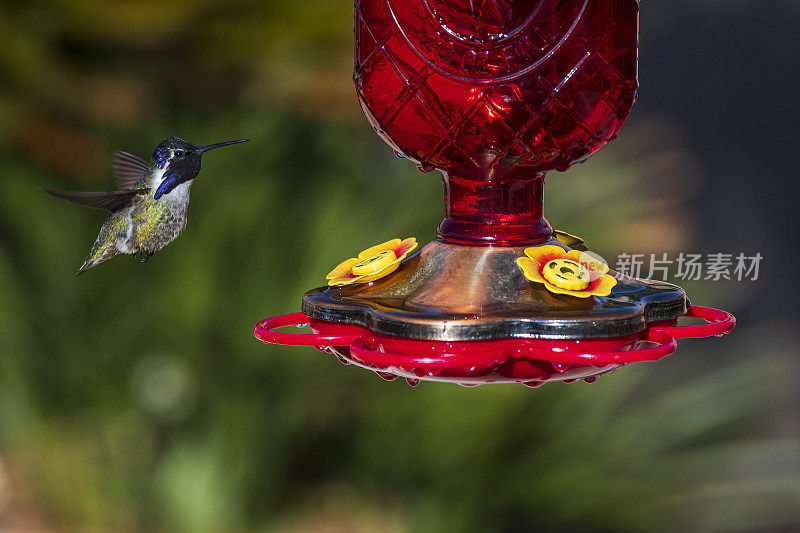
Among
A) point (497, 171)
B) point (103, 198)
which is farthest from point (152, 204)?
point (497, 171)

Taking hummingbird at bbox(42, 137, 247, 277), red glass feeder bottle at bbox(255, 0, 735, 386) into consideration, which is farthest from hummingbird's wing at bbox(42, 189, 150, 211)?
red glass feeder bottle at bbox(255, 0, 735, 386)

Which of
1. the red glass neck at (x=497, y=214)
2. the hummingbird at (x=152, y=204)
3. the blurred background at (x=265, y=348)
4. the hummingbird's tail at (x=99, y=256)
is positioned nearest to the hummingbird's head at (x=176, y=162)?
the hummingbird at (x=152, y=204)

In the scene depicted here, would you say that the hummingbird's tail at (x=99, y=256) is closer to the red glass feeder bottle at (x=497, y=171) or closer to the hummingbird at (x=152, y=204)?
the hummingbird at (x=152, y=204)

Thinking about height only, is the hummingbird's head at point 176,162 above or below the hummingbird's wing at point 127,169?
above

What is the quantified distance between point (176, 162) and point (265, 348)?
1.69 m

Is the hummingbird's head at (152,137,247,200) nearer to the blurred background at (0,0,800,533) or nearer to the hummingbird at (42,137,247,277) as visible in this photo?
the hummingbird at (42,137,247,277)

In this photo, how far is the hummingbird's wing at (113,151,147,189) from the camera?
119cm

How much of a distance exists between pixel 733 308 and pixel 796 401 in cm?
104

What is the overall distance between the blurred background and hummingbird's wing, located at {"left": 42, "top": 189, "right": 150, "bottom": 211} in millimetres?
1608

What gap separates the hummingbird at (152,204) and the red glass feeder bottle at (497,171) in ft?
0.53

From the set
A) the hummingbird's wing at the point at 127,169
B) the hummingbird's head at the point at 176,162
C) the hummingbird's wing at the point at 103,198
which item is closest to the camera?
the hummingbird's wing at the point at 103,198

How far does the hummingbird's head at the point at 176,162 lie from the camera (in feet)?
3.46

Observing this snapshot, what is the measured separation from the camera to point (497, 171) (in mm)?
1112

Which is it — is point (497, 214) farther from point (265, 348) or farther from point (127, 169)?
point (265, 348)
